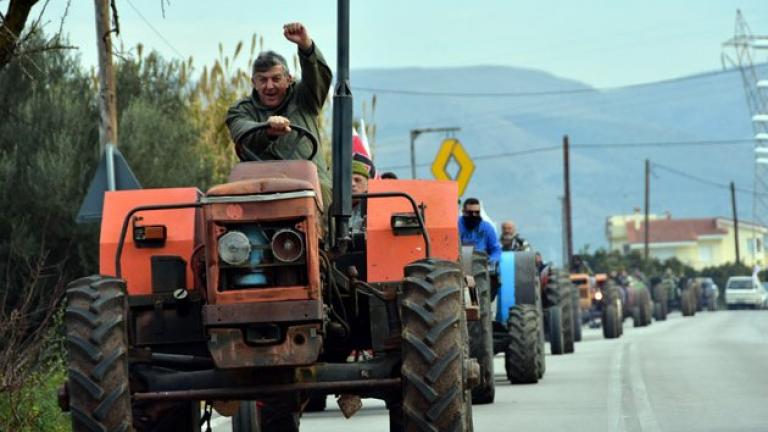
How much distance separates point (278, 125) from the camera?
11086mm

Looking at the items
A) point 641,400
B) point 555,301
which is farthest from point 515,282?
point 555,301

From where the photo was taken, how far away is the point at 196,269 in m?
11.2

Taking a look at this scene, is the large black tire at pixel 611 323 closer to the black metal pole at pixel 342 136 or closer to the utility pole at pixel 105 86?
the utility pole at pixel 105 86

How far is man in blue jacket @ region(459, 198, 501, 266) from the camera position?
71.3 feet

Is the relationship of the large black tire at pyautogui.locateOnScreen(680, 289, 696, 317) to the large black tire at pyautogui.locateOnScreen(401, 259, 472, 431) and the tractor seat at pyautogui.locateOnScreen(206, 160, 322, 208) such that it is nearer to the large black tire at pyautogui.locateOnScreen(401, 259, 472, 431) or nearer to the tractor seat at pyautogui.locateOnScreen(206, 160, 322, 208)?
the tractor seat at pyautogui.locateOnScreen(206, 160, 322, 208)

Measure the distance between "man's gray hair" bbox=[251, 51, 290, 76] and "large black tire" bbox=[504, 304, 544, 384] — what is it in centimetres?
1047

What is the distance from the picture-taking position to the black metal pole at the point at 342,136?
11.0 meters

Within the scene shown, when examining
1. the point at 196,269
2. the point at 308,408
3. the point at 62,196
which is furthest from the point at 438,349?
the point at 62,196

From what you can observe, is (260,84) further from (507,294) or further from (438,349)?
(507,294)

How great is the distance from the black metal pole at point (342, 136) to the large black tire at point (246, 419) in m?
2.01

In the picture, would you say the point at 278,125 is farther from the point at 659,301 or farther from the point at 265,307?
the point at 659,301

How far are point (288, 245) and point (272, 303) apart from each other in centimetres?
31

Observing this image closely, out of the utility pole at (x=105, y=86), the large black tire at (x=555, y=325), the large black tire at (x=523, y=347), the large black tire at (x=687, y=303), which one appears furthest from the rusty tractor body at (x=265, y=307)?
the large black tire at (x=687, y=303)

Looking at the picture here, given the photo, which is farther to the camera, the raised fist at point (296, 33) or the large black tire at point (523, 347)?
the large black tire at point (523, 347)
